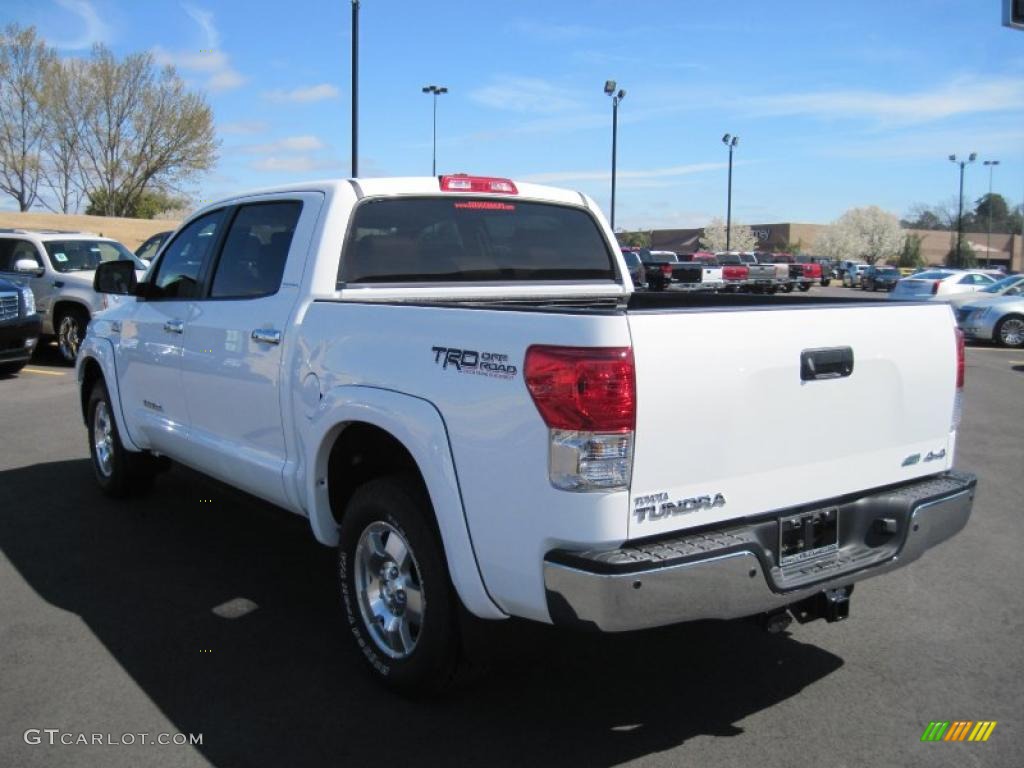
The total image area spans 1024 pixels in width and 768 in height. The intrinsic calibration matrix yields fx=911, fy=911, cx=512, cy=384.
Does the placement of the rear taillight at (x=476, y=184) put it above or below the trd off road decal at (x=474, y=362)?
above

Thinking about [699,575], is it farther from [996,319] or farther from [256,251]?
[996,319]

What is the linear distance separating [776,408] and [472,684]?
5.62ft

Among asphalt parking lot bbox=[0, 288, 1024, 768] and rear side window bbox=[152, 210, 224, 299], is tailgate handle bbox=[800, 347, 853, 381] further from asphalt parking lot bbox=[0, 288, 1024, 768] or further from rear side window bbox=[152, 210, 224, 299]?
rear side window bbox=[152, 210, 224, 299]

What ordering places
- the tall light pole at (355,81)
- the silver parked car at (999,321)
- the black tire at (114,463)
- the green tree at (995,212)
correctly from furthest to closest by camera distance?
the green tree at (995,212) → the silver parked car at (999,321) → the tall light pole at (355,81) → the black tire at (114,463)

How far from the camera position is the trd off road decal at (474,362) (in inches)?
115

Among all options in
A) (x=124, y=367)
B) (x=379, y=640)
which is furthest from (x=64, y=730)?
(x=124, y=367)

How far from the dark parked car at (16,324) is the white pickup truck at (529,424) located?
9084 millimetres

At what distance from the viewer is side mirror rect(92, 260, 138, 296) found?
580 cm

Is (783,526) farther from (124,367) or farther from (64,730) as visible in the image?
(124,367)

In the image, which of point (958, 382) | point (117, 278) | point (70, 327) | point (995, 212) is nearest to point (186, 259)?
point (117, 278)

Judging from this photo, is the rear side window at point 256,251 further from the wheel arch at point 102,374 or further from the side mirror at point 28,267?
the side mirror at point 28,267

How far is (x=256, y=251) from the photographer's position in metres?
4.68

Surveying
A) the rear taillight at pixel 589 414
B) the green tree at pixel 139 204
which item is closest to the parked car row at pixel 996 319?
the rear taillight at pixel 589 414

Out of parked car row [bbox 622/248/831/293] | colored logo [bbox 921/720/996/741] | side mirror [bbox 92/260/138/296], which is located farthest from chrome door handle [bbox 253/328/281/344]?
parked car row [bbox 622/248/831/293]
